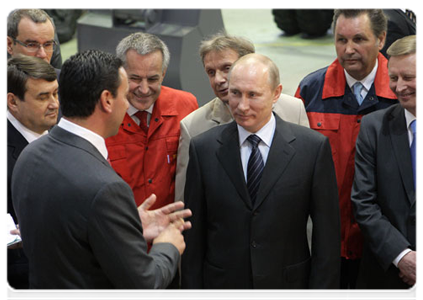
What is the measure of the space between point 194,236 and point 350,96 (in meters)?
1.12

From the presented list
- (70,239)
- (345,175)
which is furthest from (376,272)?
(70,239)

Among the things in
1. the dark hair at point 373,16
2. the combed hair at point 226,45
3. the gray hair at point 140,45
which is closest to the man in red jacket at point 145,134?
the gray hair at point 140,45

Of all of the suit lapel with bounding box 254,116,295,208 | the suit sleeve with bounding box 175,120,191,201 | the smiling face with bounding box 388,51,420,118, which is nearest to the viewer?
the suit lapel with bounding box 254,116,295,208

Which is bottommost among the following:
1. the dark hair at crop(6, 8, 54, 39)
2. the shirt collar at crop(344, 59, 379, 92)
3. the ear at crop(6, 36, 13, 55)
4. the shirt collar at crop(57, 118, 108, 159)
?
the shirt collar at crop(57, 118, 108, 159)

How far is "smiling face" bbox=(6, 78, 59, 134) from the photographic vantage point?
2.68m

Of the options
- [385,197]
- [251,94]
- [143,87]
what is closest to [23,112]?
[143,87]

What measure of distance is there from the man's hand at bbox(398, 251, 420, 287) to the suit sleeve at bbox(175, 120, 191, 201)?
107cm

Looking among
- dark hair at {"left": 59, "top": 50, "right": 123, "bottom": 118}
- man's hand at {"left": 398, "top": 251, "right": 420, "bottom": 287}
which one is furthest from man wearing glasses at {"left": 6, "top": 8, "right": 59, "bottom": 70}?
man's hand at {"left": 398, "top": 251, "right": 420, "bottom": 287}

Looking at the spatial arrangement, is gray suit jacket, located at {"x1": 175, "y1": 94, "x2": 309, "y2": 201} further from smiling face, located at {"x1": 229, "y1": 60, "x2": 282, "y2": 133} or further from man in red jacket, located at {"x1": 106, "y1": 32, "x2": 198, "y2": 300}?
smiling face, located at {"x1": 229, "y1": 60, "x2": 282, "y2": 133}

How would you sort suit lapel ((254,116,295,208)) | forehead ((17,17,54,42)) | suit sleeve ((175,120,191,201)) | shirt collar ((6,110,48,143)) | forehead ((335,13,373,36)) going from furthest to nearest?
forehead ((17,17,54,42))
forehead ((335,13,373,36))
suit sleeve ((175,120,191,201))
shirt collar ((6,110,48,143))
suit lapel ((254,116,295,208))

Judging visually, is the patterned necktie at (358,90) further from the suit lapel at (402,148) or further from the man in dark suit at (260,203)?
the man in dark suit at (260,203)

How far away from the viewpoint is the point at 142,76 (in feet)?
9.52

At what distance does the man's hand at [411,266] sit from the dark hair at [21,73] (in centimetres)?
181

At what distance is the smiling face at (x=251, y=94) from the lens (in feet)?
8.10
